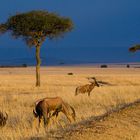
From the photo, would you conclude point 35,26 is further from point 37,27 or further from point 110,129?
point 110,129

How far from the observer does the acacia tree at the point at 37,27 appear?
153ft

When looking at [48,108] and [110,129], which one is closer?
[110,129]

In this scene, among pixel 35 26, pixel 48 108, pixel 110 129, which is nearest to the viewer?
pixel 110 129

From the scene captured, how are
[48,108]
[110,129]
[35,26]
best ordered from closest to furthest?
[110,129], [48,108], [35,26]

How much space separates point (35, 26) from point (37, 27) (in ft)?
0.72

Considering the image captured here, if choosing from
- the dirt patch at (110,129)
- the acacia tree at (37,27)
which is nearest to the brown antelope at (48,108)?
the dirt patch at (110,129)

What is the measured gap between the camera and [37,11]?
49.3 m

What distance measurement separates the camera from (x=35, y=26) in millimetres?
46656

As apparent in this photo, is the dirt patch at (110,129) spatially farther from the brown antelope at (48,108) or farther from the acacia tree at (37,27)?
the acacia tree at (37,27)

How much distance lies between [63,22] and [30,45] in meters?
3.52

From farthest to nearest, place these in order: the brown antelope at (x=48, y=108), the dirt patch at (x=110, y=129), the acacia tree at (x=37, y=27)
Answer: the acacia tree at (x=37, y=27) → the brown antelope at (x=48, y=108) → the dirt patch at (x=110, y=129)

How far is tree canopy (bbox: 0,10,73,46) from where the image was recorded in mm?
46688

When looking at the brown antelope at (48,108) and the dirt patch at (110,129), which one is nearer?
the dirt patch at (110,129)

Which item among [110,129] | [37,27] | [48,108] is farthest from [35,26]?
[110,129]
